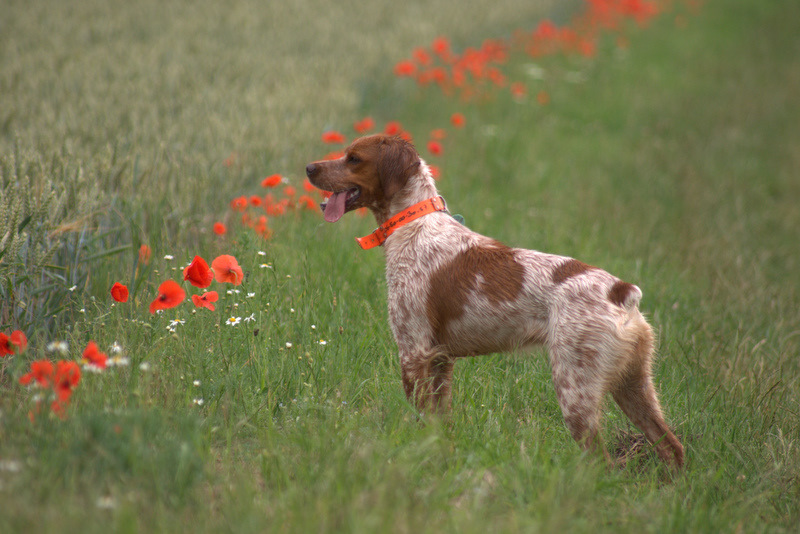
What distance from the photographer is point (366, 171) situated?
12.8 ft

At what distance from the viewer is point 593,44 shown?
13.8 meters

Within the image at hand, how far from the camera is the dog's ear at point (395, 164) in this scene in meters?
3.86

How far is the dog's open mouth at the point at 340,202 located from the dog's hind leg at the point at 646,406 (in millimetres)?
1753

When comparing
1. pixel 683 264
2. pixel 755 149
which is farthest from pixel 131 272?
pixel 755 149

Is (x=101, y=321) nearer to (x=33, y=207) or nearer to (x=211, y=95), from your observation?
(x=33, y=207)

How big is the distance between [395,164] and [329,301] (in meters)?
1.13

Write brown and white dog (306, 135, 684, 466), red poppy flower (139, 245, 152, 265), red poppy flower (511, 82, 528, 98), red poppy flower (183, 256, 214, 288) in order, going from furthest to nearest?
red poppy flower (511, 82, 528, 98) → red poppy flower (139, 245, 152, 265) → red poppy flower (183, 256, 214, 288) → brown and white dog (306, 135, 684, 466)

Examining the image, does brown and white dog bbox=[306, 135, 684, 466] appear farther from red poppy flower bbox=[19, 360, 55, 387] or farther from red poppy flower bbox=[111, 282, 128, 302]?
red poppy flower bbox=[19, 360, 55, 387]

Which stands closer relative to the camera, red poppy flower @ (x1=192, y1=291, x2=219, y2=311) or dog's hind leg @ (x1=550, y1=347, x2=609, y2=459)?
dog's hind leg @ (x1=550, y1=347, x2=609, y2=459)

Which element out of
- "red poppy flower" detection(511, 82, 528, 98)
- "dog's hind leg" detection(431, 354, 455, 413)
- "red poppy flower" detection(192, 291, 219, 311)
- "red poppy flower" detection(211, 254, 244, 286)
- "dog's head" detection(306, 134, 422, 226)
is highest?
"dog's head" detection(306, 134, 422, 226)

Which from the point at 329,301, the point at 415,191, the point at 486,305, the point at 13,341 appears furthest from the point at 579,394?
the point at 13,341

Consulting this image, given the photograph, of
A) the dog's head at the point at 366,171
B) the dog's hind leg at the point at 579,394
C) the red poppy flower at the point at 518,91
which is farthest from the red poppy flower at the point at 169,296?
the red poppy flower at the point at 518,91

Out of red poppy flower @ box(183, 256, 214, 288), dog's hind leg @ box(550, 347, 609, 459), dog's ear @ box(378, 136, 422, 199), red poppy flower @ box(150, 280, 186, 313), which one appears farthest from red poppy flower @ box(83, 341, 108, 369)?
dog's hind leg @ box(550, 347, 609, 459)

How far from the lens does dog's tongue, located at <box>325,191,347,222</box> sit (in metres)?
3.89
